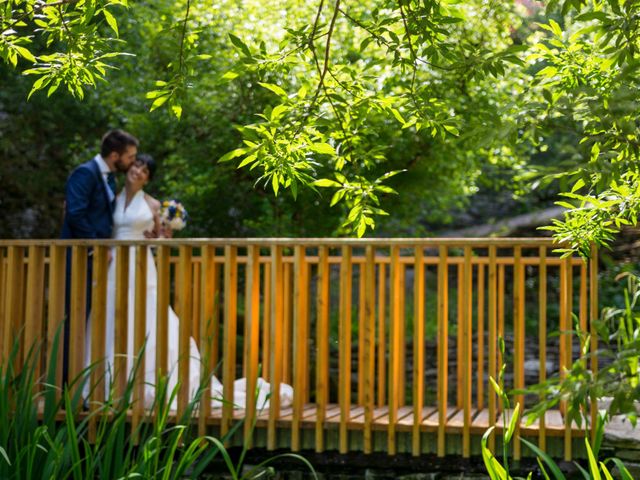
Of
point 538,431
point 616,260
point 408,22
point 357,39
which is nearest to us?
point 408,22

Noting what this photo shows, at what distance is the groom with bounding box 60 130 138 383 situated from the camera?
5.69 m

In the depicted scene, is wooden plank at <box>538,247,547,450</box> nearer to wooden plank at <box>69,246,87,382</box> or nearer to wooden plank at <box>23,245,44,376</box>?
wooden plank at <box>69,246,87,382</box>

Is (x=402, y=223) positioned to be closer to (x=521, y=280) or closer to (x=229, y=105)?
(x=229, y=105)

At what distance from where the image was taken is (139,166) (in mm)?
6074

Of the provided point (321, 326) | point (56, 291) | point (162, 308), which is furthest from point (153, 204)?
point (321, 326)

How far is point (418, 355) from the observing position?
16.0 ft

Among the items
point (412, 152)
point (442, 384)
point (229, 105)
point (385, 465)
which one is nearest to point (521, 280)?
point (442, 384)

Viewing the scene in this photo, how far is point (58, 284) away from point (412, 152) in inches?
147

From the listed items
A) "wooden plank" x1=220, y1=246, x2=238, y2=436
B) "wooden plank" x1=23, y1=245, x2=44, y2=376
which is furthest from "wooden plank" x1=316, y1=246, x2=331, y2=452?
"wooden plank" x1=23, y1=245, x2=44, y2=376

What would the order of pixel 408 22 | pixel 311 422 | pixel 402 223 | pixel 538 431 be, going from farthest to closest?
→ pixel 402 223, pixel 311 422, pixel 538 431, pixel 408 22

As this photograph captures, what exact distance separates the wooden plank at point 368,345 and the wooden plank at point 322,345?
211 millimetres

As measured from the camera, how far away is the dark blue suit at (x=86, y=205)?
5680mm

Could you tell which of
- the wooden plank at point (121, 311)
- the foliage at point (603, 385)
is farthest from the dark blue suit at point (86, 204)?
the foliage at point (603, 385)

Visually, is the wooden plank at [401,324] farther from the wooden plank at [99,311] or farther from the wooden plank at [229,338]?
the wooden plank at [99,311]
